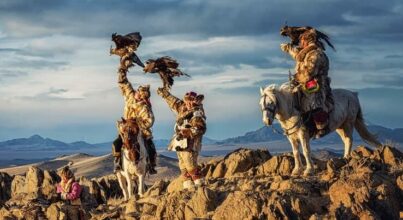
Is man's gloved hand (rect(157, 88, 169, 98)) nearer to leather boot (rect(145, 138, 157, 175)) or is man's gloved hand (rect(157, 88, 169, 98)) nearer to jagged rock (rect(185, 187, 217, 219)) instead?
leather boot (rect(145, 138, 157, 175))

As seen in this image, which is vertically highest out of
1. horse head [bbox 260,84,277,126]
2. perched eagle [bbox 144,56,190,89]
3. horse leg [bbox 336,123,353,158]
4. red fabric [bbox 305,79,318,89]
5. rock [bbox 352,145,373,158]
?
perched eagle [bbox 144,56,190,89]

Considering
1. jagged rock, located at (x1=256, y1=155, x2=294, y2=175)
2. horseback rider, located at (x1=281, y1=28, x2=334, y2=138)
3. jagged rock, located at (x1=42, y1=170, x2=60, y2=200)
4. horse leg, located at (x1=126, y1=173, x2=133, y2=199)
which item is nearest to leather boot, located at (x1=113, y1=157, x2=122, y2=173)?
horse leg, located at (x1=126, y1=173, x2=133, y2=199)

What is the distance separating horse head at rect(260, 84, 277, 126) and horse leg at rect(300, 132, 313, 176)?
950mm

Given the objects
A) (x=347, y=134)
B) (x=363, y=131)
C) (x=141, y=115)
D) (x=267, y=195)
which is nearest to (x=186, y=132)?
(x=141, y=115)

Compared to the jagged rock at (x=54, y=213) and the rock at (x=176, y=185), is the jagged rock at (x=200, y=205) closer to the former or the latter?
the rock at (x=176, y=185)

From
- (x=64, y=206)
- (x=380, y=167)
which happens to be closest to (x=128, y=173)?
(x=64, y=206)

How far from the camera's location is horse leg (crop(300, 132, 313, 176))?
15640 millimetres

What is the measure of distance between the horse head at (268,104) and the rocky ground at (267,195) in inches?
42.3

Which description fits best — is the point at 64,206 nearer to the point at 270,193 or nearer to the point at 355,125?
the point at 270,193

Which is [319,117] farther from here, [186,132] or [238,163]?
[186,132]

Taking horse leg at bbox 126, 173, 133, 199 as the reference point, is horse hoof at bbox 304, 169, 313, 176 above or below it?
above

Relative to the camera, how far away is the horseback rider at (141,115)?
16891 mm

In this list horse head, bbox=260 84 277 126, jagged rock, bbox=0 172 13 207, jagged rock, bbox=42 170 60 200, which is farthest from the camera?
jagged rock, bbox=0 172 13 207

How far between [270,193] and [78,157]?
196 ft
